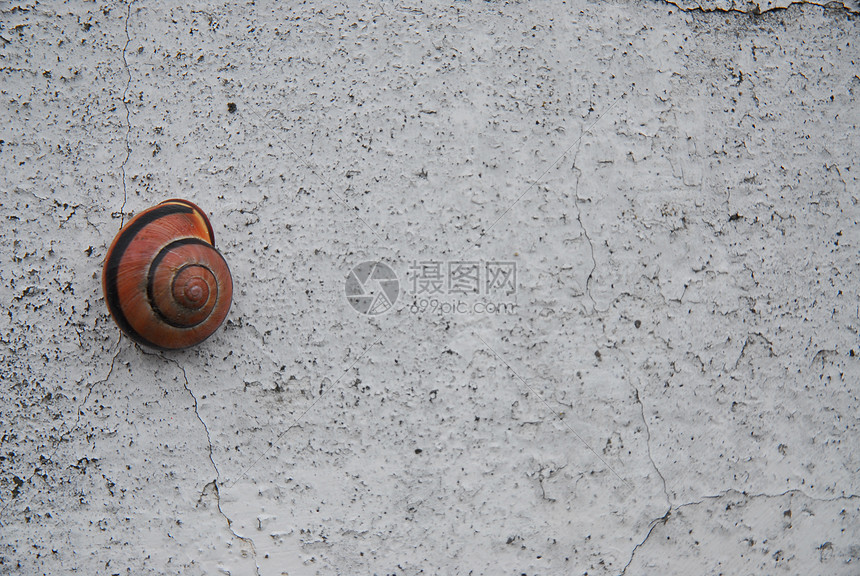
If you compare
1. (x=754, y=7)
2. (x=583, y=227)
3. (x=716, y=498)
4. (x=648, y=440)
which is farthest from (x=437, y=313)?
(x=754, y=7)

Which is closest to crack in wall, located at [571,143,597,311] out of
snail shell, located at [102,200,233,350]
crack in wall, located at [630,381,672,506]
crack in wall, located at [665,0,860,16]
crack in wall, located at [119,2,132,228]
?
crack in wall, located at [630,381,672,506]

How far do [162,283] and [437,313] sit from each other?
0.46 metres

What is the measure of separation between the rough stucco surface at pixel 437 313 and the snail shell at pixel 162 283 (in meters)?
0.09

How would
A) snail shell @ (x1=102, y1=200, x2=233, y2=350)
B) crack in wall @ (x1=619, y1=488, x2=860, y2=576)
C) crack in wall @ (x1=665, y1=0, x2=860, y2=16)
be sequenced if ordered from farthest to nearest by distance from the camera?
crack in wall @ (x1=665, y1=0, x2=860, y2=16) < crack in wall @ (x1=619, y1=488, x2=860, y2=576) < snail shell @ (x1=102, y1=200, x2=233, y2=350)

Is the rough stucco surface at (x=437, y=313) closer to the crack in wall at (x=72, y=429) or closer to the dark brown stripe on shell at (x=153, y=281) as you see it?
the crack in wall at (x=72, y=429)

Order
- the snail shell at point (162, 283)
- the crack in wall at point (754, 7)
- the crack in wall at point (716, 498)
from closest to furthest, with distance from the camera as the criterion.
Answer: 1. the snail shell at point (162, 283)
2. the crack in wall at point (716, 498)
3. the crack in wall at point (754, 7)

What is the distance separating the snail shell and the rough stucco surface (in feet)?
0.28

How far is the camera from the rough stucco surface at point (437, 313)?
3.00 feet

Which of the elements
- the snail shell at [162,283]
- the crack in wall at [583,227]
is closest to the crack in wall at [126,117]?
the snail shell at [162,283]

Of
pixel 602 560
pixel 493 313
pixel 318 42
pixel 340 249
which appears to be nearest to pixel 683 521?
pixel 602 560

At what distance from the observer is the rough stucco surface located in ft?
3.00

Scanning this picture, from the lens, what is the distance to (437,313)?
0.96 m

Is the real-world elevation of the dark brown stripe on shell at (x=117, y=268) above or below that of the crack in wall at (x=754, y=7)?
below

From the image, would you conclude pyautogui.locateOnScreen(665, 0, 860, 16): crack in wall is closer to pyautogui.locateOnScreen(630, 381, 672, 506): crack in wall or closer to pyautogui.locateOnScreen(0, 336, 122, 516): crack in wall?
pyautogui.locateOnScreen(630, 381, 672, 506): crack in wall
